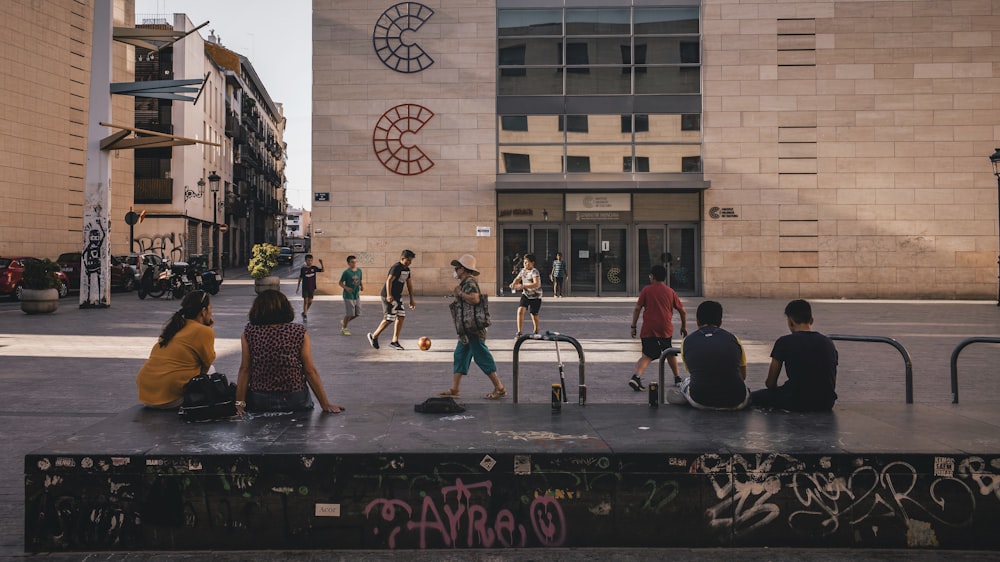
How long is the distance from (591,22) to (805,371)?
2631 centimetres

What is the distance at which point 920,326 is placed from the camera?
18797mm

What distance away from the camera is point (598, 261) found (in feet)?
102

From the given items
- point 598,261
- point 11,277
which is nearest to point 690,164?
point 598,261

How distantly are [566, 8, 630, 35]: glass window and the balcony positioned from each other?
28.8 metres

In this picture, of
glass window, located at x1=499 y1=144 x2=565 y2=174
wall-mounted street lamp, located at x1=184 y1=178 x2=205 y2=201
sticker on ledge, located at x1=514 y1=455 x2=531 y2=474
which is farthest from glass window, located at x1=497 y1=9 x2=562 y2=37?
sticker on ledge, located at x1=514 y1=455 x2=531 y2=474

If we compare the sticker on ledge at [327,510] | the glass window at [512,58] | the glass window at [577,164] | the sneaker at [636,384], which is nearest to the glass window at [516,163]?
the glass window at [577,164]

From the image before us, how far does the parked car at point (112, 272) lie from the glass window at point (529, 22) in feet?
57.3

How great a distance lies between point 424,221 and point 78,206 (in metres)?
15.8

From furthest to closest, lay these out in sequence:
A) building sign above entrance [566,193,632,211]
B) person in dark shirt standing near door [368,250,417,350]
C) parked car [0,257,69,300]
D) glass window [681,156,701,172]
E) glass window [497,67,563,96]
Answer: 1. building sign above entrance [566,193,632,211]
2. glass window [497,67,563,96]
3. glass window [681,156,701,172]
4. parked car [0,257,69,300]
5. person in dark shirt standing near door [368,250,417,350]

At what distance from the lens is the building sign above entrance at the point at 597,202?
1212 inches

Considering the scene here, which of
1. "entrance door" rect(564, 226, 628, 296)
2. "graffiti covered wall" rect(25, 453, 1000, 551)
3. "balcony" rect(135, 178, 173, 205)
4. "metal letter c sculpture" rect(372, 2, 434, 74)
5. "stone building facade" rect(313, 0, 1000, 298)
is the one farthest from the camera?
"balcony" rect(135, 178, 173, 205)

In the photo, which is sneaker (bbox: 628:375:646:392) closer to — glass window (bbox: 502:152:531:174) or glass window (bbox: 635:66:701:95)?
glass window (bbox: 502:152:531:174)

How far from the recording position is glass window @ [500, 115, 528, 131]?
30.4 metres

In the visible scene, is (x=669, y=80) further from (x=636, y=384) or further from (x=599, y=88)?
(x=636, y=384)
